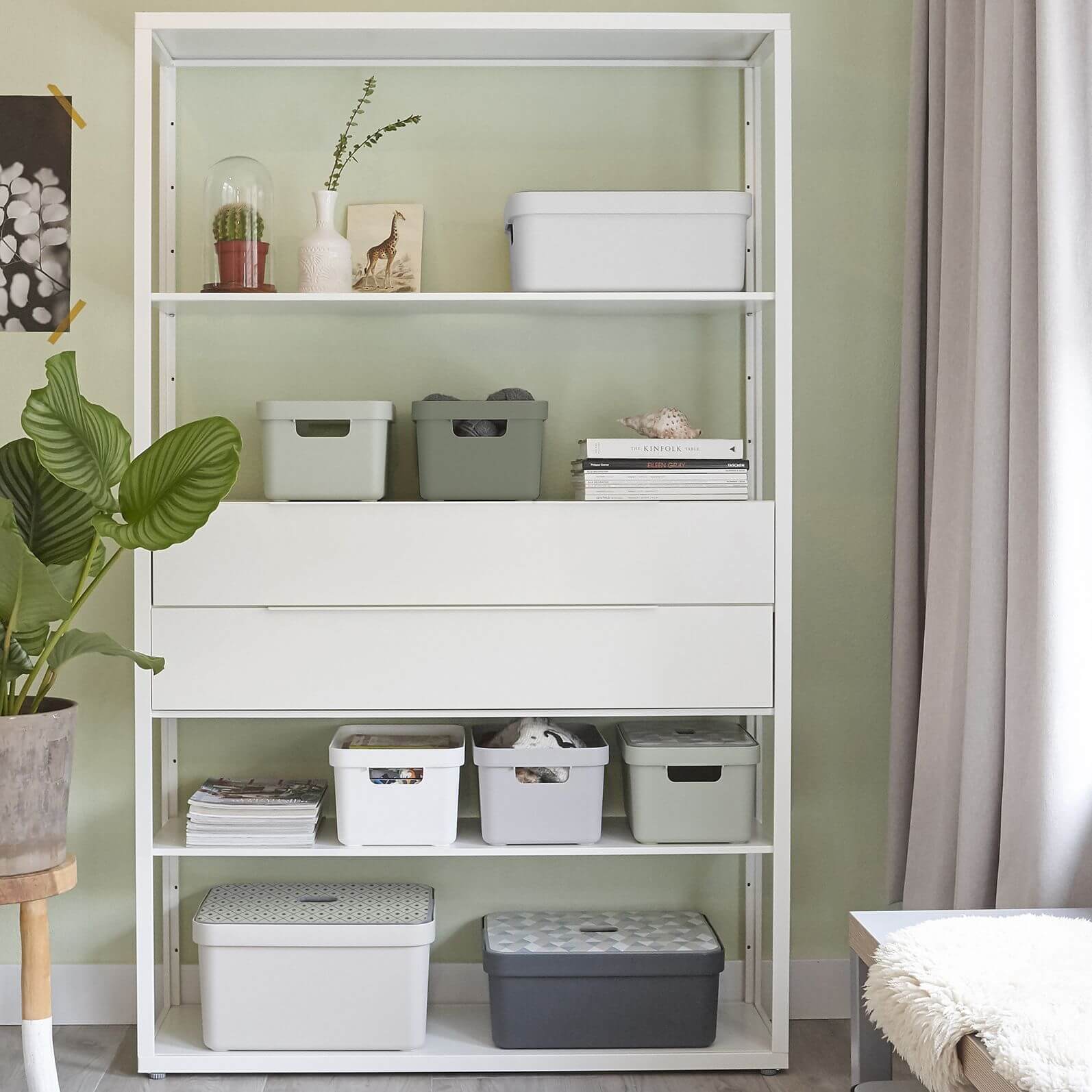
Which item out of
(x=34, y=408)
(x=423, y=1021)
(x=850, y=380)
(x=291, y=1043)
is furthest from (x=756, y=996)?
(x=34, y=408)

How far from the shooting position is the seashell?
7.02 ft

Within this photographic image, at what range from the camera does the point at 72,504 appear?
1.88 meters

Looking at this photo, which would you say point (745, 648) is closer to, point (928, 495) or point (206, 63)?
point (928, 495)

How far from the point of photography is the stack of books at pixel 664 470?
6.82 ft

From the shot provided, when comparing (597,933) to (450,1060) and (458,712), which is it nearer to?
(450,1060)

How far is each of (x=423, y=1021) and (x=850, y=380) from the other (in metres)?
1.53

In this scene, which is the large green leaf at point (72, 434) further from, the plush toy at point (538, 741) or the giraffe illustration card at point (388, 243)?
the plush toy at point (538, 741)

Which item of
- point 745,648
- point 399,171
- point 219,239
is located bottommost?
point 745,648

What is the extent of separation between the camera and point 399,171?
7.71 feet

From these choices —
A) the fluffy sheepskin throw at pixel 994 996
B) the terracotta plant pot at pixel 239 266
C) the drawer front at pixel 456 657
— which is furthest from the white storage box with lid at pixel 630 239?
the fluffy sheepskin throw at pixel 994 996

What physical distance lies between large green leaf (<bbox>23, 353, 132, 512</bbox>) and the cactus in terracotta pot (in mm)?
424

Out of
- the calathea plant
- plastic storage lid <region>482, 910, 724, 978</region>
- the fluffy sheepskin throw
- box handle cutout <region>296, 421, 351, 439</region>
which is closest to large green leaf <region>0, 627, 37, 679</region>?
the calathea plant

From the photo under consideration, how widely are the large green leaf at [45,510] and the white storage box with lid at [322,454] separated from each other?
34 centimetres

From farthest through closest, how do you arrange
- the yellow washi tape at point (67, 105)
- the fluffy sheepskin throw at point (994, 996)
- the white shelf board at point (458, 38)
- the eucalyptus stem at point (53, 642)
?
the yellow washi tape at point (67, 105), the white shelf board at point (458, 38), the eucalyptus stem at point (53, 642), the fluffy sheepskin throw at point (994, 996)
